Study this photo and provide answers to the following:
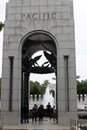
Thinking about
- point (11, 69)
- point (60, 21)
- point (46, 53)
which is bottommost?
point (11, 69)

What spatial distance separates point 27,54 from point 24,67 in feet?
5.00

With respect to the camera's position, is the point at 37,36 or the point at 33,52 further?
the point at 33,52

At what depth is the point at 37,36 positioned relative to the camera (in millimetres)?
25266

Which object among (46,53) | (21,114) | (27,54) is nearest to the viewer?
(21,114)

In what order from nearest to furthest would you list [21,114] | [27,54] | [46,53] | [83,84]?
[21,114], [27,54], [46,53], [83,84]

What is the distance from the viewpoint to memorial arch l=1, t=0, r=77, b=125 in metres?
22.7

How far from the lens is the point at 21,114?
76.1 feet

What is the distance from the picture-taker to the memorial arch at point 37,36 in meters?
22.7

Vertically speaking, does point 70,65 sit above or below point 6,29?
below

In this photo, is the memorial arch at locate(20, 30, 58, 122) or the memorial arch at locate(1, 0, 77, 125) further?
the memorial arch at locate(20, 30, 58, 122)

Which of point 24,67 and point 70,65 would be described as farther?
point 24,67

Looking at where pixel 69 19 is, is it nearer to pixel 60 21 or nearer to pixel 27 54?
pixel 60 21

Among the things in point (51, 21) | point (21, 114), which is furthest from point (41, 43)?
point (21, 114)

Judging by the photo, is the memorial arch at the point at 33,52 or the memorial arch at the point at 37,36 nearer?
the memorial arch at the point at 37,36
